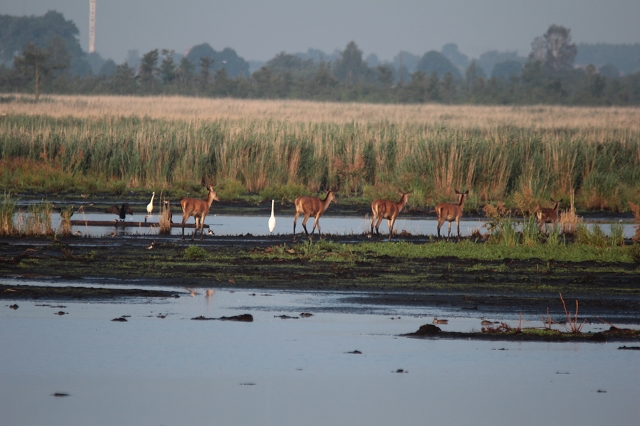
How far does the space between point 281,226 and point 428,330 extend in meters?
10.4

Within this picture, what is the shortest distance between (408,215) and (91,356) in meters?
15.2

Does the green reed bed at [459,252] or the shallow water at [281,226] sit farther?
the shallow water at [281,226]

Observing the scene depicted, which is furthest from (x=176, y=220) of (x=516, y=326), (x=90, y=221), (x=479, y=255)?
(x=516, y=326)

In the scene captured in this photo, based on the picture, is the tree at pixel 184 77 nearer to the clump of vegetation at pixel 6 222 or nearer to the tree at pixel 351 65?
the tree at pixel 351 65

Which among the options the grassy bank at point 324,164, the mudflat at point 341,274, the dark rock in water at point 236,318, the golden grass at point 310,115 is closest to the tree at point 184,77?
the golden grass at point 310,115

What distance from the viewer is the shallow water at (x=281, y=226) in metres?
18.6

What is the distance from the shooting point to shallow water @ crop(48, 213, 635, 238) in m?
18.6

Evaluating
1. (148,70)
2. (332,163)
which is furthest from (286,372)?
(148,70)

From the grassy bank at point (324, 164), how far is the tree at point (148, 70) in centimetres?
6244

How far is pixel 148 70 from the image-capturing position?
3691 inches

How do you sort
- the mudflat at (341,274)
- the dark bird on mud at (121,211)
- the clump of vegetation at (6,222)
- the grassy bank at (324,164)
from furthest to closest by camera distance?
the grassy bank at (324,164)
the dark bird on mud at (121,211)
the clump of vegetation at (6,222)
the mudflat at (341,274)

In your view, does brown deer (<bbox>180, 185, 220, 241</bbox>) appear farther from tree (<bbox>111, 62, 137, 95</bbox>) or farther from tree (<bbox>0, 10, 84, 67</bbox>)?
tree (<bbox>0, 10, 84, 67</bbox>)

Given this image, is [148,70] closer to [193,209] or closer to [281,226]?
[281,226]

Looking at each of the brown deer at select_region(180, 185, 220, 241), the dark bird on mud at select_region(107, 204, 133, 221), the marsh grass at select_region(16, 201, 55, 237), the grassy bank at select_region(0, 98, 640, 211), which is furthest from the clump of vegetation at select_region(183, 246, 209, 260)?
the grassy bank at select_region(0, 98, 640, 211)
